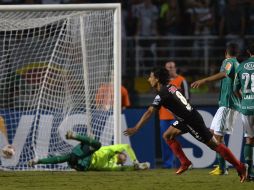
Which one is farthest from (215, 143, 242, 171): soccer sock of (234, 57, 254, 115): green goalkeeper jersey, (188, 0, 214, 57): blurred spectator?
(188, 0, 214, 57): blurred spectator

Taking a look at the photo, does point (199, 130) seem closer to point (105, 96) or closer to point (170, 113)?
point (105, 96)

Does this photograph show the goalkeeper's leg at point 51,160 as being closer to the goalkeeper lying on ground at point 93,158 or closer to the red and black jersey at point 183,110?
the goalkeeper lying on ground at point 93,158

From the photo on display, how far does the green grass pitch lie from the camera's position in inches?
486

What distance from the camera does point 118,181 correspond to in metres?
13.4

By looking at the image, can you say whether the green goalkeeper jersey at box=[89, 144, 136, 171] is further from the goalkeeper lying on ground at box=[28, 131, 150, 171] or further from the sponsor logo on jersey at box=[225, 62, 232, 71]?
the sponsor logo on jersey at box=[225, 62, 232, 71]

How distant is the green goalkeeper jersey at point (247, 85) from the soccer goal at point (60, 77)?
3143 millimetres

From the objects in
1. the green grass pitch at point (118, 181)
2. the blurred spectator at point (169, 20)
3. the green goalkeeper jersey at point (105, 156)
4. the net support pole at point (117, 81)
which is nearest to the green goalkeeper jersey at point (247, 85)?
the green grass pitch at point (118, 181)

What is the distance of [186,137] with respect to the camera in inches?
730

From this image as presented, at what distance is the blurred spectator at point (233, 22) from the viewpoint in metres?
21.6

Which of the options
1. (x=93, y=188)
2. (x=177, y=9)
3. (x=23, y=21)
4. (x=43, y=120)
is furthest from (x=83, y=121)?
(x=177, y=9)

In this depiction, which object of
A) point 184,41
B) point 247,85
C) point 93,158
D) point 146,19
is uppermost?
point 146,19

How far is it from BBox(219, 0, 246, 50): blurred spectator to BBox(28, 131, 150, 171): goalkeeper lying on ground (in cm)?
630

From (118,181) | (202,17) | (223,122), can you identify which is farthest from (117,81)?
(202,17)

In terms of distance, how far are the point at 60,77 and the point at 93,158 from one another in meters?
1.66
